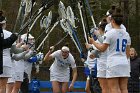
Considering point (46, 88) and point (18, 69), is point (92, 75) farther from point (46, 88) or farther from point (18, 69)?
point (46, 88)

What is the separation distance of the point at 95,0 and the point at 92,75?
38.2 ft

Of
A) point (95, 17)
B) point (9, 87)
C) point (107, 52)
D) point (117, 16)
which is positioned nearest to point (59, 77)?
point (9, 87)

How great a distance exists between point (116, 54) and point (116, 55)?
18mm

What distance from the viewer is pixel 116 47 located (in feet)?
31.2

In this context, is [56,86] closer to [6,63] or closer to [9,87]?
[9,87]

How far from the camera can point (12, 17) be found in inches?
985

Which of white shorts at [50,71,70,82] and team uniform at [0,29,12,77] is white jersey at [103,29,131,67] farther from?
white shorts at [50,71,70,82]

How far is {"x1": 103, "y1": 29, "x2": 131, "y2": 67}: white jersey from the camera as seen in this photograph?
373 inches

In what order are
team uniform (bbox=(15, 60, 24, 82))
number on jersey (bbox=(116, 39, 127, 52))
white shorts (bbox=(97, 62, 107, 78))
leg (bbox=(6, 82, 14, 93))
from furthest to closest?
team uniform (bbox=(15, 60, 24, 82))
leg (bbox=(6, 82, 14, 93))
white shorts (bbox=(97, 62, 107, 78))
number on jersey (bbox=(116, 39, 127, 52))

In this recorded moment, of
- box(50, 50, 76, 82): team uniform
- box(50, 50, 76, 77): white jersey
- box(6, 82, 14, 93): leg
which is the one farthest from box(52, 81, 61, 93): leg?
box(6, 82, 14, 93): leg

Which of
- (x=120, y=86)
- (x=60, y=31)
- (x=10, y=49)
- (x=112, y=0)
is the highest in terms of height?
(x=112, y=0)

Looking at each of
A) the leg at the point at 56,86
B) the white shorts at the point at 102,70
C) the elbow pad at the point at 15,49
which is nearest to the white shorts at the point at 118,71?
the white shorts at the point at 102,70

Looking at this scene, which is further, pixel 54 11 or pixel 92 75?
pixel 54 11

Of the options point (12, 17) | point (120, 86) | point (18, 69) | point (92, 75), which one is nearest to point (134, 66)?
point (92, 75)
